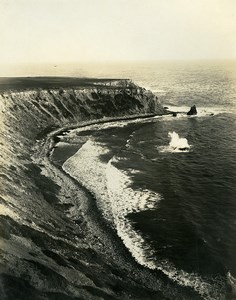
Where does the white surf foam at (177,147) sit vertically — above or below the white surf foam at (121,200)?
below

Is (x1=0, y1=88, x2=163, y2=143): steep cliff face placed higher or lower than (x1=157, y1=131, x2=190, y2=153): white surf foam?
higher

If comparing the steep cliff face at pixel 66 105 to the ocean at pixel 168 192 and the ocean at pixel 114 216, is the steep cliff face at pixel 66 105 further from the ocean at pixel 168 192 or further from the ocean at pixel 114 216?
the ocean at pixel 168 192

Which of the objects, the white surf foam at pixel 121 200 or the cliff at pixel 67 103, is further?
the cliff at pixel 67 103

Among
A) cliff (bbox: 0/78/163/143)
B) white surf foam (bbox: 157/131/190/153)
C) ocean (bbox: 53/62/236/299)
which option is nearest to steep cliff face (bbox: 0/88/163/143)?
cliff (bbox: 0/78/163/143)

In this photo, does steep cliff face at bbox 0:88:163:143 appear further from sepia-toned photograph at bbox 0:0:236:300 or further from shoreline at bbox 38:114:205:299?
shoreline at bbox 38:114:205:299

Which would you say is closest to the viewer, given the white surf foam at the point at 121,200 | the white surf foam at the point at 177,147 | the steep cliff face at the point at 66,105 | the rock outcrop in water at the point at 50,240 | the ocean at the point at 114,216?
the rock outcrop in water at the point at 50,240

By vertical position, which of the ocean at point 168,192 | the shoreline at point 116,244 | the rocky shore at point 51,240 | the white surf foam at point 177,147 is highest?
the rocky shore at point 51,240

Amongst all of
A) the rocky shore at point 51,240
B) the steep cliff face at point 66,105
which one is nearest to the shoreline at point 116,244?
the rocky shore at point 51,240

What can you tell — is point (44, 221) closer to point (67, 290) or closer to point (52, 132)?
point (67, 290)

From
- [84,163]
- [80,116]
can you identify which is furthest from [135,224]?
[80,116]
